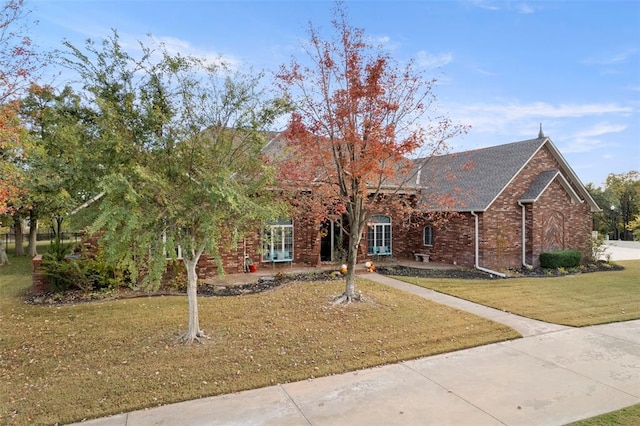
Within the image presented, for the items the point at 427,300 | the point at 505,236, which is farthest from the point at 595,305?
the point at 505,236

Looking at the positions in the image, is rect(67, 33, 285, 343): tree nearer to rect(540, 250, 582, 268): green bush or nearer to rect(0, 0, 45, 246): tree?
rect(0, 0, 45, 246): tree

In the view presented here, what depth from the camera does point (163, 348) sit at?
6719mm

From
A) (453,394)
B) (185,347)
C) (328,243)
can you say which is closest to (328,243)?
(328,243)

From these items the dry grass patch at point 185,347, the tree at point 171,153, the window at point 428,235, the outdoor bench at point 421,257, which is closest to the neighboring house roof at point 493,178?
the window at point 428,235

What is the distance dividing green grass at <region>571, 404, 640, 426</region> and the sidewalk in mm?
138

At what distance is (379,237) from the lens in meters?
18.7

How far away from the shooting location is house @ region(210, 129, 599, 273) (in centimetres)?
1625

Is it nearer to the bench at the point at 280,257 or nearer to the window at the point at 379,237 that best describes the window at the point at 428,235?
the window at the point at 379,237

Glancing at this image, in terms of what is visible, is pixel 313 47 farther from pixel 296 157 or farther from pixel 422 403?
pixel 422 403

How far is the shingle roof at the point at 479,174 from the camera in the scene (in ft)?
54.4

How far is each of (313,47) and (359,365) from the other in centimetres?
792

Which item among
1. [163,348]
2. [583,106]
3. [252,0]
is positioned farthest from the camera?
[583,106]

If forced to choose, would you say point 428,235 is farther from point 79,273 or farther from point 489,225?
point 79,273

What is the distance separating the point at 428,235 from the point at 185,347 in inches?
Answer: 568
